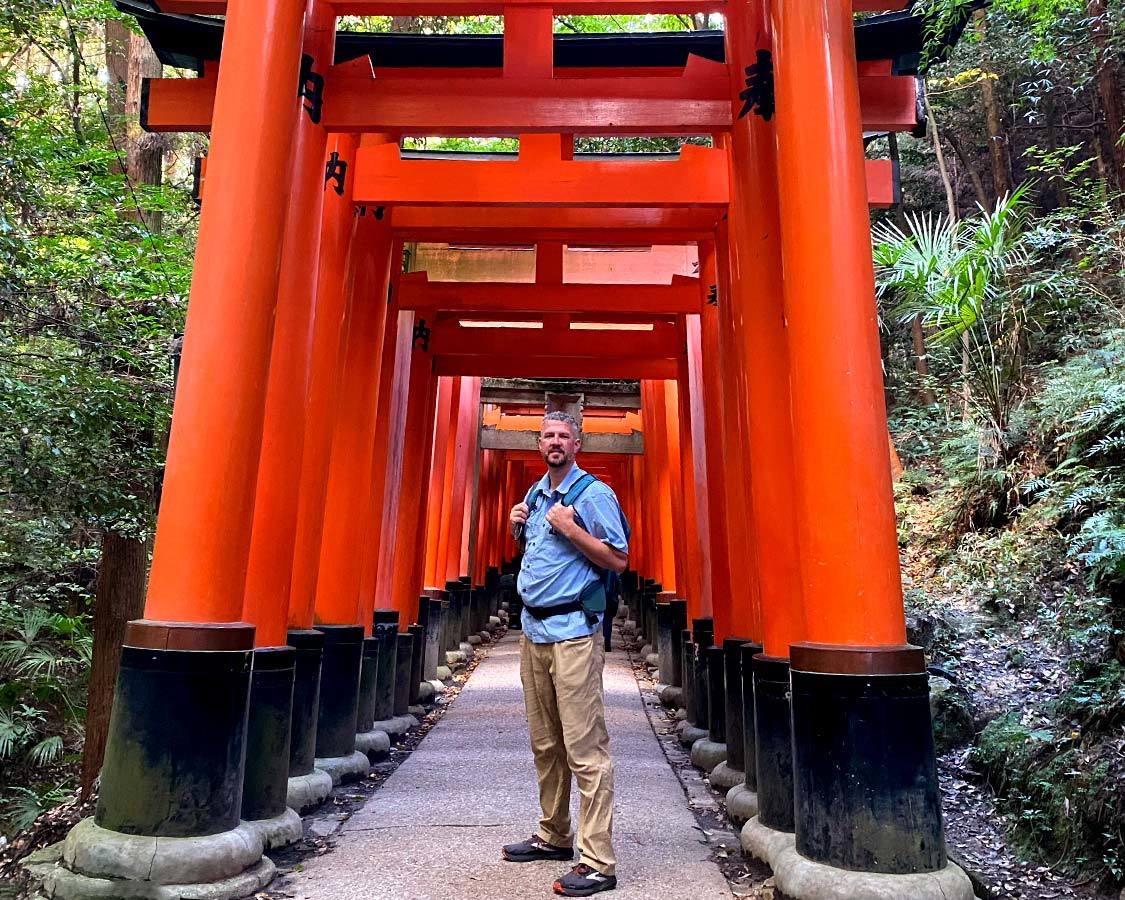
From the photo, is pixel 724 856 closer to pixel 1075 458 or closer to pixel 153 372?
pixel 1075 458

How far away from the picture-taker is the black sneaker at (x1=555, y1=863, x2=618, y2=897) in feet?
10.5

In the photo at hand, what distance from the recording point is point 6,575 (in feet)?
28.9

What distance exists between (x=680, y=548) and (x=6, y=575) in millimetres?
7210

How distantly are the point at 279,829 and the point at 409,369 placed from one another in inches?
204

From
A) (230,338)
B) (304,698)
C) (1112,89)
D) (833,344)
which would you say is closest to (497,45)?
(230,338)

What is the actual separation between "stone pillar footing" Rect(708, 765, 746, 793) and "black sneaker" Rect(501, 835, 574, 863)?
1.79m

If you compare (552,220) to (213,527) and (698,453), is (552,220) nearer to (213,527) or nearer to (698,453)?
(698,453)

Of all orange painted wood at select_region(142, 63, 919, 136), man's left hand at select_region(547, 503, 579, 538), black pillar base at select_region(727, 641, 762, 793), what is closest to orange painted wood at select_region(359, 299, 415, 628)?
orange painted wood at select_region(142, 63, 919, 136)

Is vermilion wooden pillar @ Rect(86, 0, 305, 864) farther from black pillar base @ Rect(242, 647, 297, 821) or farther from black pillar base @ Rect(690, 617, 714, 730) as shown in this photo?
black pillar base @ Rect(690, 617, 714, 730)

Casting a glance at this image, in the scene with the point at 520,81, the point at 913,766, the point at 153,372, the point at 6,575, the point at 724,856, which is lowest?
the point at 724,856

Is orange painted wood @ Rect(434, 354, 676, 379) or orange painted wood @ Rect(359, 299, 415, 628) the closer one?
orange painted wood @ Rect(359, 299, 415, 628)

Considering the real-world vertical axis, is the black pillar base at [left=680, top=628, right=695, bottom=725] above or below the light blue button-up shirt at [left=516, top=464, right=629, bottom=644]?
below

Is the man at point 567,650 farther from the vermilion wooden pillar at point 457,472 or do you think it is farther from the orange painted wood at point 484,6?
the vermilion wooden pillar at point 457,472

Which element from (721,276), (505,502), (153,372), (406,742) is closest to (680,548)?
(406,742)
